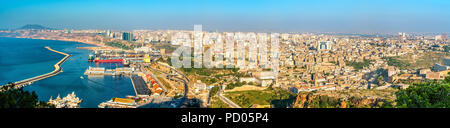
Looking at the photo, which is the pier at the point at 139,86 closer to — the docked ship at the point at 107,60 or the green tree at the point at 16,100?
the green tree at the point at 16,100

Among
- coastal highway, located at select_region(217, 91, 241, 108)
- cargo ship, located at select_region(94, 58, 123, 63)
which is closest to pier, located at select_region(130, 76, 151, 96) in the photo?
coastal highway, located at select_region(217, 91, 241, 108)

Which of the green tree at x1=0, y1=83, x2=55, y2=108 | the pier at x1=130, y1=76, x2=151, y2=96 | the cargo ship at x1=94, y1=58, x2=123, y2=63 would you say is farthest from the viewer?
the cargo ship at x1=94, y1=58, x2=123, y2=63

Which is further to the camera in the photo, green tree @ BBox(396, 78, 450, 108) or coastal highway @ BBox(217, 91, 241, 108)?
coastal highway @ BBox(217, 91, 241, 108)

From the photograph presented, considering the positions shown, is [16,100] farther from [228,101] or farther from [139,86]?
[139,86]

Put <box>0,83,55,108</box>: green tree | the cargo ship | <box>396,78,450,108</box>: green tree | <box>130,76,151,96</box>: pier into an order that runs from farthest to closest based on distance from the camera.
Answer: the cargo ship
<box>130,76,151,96</box>: pier
<box>396,78,450,108</box>: green tree
<box>0,83,55,108</box>: green tree

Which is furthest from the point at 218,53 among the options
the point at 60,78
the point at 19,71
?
the point at 19,71

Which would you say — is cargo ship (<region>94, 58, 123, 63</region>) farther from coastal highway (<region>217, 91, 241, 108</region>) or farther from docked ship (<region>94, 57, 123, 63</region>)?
coastal highway (<region>217, 91, 241, 108</region>)

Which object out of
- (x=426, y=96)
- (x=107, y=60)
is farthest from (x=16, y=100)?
(x=107, y=60)

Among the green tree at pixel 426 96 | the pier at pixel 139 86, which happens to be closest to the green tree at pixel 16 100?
the green tree at pixel 426 96

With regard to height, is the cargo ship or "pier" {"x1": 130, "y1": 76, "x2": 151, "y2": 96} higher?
the cargo ship
